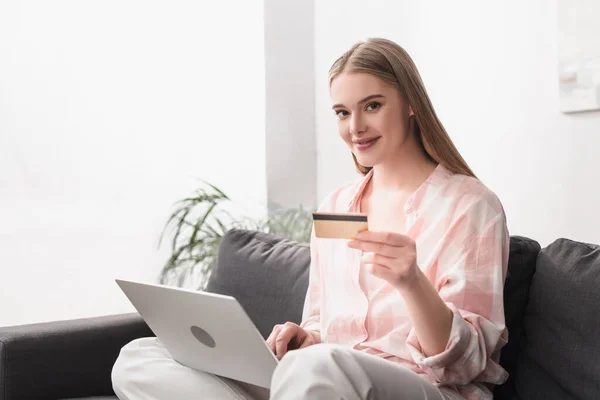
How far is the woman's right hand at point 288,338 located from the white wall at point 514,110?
114 centimetres

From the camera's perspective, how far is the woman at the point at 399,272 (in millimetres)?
1379

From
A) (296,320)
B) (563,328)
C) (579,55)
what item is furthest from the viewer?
(579,55)

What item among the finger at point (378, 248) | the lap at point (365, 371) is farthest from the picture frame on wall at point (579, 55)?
the lap at point (365, 371)

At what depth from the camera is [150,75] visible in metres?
3.45

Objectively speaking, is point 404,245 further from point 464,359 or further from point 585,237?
point 585,237

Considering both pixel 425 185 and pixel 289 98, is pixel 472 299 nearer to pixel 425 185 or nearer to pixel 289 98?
pixel 425 185

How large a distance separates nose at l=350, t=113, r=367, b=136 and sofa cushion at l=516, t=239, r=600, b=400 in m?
0.52

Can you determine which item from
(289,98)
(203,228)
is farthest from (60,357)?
(289,98)

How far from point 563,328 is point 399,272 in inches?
19.1

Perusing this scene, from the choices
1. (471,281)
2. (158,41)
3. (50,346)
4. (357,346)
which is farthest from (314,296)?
(158,41)

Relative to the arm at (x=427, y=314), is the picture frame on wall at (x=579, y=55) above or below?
above

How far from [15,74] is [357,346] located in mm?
2084

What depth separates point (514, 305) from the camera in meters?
1.75

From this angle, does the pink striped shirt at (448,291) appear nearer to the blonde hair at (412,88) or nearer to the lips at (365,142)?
the blonde hair at (412,88)
